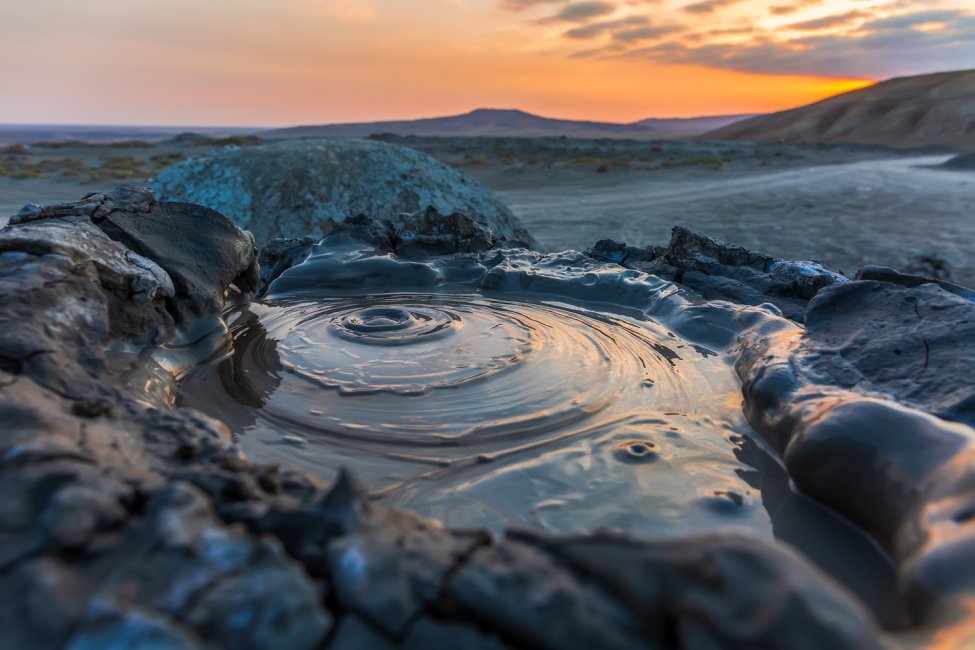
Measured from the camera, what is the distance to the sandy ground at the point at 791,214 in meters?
6.86

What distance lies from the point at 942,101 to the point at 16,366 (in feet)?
129

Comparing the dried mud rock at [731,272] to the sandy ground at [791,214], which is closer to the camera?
the dried mud rock at [731,272]

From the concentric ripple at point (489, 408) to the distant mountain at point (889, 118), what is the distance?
2801 centimetres

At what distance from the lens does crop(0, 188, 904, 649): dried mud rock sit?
832mm

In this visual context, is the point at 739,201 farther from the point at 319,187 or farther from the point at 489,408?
the point at 489,408

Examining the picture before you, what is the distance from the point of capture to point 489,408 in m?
1.98

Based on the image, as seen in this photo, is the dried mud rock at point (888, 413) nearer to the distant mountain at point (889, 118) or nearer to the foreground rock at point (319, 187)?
the foreground rock at point (319, 187)

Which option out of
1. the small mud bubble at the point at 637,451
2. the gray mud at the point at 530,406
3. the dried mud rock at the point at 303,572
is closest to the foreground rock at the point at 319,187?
the gray mud at the point at 530,406

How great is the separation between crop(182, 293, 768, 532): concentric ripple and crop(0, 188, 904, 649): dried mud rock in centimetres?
45

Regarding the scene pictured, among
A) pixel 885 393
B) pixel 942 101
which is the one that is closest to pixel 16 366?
pixel 885 393

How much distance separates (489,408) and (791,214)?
835 cm

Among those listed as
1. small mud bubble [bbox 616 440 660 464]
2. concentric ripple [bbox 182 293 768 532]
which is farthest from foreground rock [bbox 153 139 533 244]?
small mud bubble [bbox 616 440 660 464]

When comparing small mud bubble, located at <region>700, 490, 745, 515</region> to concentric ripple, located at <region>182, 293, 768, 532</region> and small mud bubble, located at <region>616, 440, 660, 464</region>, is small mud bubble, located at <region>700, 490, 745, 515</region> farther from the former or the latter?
small mud bubble, located at <region>616, 440, 660, 464</region>

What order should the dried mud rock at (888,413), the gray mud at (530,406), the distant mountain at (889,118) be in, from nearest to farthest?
the dried mud rock at (888,413) → the gray mud at (530,406) → the distant mountain at (889,118)
